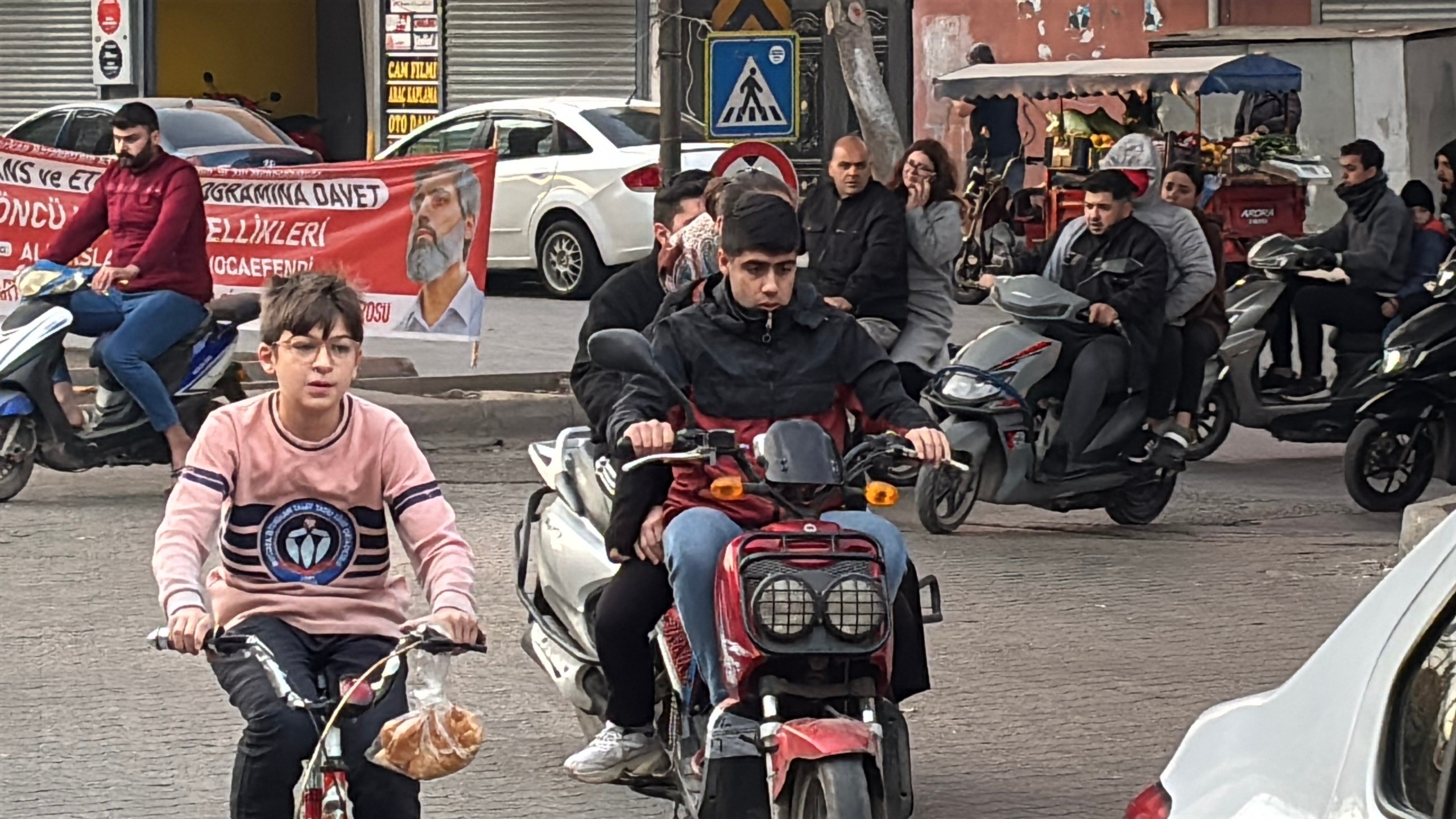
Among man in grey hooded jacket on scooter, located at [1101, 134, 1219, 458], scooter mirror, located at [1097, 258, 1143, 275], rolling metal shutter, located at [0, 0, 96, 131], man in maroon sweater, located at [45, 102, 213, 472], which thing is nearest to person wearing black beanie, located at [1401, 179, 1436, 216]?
man in grey hooded jacket on scooter, located at [1101, 134, 1219, 458]

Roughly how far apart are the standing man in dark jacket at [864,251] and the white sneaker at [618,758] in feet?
15.2

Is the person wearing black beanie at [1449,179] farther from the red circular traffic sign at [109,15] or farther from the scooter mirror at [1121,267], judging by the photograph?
the red circular traffic sign at [109,15]

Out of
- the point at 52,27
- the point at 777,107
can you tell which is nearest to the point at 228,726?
the point at 777,107

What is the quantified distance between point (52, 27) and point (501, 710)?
74.1 ft

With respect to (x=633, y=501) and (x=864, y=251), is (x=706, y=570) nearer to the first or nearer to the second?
(x=633, y=501)

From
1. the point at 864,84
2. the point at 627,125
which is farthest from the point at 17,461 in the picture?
the point at 864,84

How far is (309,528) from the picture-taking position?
4.44 metres

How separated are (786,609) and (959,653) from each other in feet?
10.7

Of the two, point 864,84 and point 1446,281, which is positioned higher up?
point 864,84

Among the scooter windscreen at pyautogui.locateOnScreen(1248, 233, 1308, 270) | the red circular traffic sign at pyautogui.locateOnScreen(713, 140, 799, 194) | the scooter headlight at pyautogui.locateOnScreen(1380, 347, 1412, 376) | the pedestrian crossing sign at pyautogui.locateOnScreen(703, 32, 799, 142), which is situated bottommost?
the scooter headlight at pyautogui.locateOnScreen(1380, 347, 1412, 376)

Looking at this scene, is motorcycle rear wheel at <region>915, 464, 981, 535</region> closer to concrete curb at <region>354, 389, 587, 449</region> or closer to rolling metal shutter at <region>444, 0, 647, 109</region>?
concrete curb at <region>354, 389, 587, 449</region>

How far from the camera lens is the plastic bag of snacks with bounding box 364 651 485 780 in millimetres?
3928

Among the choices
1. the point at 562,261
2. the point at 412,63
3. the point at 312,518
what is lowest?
the point at 312,518

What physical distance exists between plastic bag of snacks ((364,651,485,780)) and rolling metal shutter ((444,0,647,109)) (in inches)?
877
